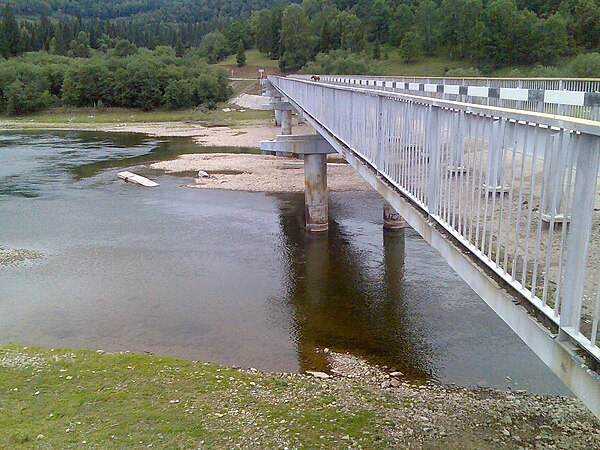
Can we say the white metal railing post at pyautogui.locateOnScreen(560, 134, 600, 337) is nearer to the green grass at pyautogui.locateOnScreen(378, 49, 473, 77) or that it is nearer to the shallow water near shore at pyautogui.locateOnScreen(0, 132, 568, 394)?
the shallow water near shore at pyautogui.locateOnScreen(0, 132, 568, 394)

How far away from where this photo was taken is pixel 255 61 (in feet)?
390

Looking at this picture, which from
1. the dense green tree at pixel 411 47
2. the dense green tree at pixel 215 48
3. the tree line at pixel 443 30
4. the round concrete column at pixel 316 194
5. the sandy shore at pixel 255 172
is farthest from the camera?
the dense green tree at pixel 215 48

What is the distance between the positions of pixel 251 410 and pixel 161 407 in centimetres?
133

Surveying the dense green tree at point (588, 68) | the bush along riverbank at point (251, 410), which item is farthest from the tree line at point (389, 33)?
the bush along riverbank at point (251, 410)

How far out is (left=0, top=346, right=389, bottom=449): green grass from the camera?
7.69 meters

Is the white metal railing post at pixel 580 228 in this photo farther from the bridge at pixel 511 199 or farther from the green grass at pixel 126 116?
the green grass at pixel 126 116

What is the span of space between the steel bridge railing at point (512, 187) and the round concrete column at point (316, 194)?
8631mm

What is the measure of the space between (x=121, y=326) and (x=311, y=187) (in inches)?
385

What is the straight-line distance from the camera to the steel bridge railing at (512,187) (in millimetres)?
3908

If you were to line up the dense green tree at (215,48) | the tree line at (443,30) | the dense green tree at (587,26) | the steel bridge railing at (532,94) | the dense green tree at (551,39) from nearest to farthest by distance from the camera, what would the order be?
the steel bridge railing at (532,94) → the dense green tree at (551,39) → the dense green tree at (587,26) → the tree line at (443,30) → the dense green tree at (215,48)

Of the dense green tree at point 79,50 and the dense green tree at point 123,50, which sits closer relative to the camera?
the dense green tree at point 123,50

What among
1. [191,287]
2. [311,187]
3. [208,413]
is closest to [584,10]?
[311,187]

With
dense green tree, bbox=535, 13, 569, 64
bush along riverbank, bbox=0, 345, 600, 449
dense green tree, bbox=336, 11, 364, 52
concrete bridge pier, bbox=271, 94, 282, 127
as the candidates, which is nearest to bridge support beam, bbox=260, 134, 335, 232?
bush along riverbank, bbox=0, 345, 600, 449

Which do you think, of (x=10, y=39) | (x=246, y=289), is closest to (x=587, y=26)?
(x=246, y=289)
